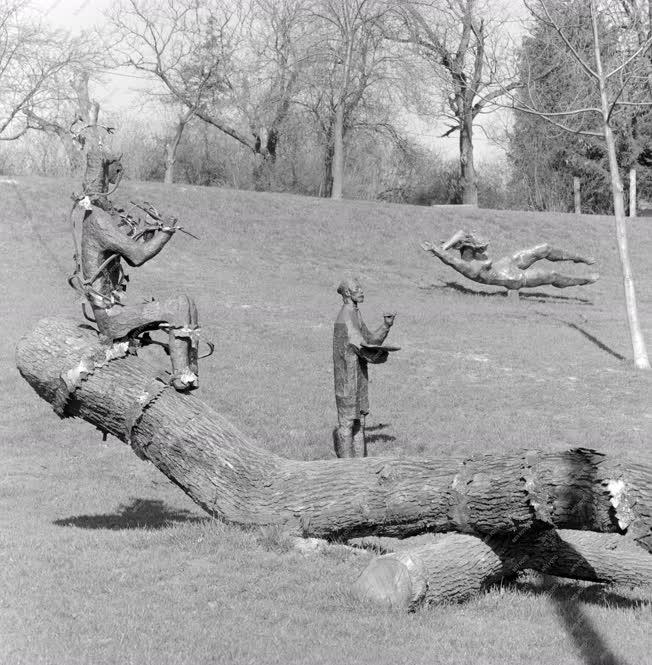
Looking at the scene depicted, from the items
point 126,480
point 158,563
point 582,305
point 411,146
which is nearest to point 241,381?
point 126,480

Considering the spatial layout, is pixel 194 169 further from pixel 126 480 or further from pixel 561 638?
pixel 561 638

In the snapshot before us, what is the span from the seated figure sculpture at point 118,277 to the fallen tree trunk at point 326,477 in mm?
240

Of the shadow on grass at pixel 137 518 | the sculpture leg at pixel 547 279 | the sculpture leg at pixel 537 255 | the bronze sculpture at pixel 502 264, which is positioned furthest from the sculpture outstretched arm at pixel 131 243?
the sculpture leg at pixel 547 279

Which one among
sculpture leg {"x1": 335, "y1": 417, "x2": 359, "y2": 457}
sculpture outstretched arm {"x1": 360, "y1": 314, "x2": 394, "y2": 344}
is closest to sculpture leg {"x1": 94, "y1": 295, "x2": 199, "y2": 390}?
sculpture outstretched arm {"x1": 360, "y1": 314, "x2": 394, "y2": 344}

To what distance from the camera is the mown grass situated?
18.5 ft

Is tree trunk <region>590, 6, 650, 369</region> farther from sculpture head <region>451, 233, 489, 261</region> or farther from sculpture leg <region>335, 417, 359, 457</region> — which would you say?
sculpture leg <region>335, 417, 359, 457</region>

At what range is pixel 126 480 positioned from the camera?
442 inches

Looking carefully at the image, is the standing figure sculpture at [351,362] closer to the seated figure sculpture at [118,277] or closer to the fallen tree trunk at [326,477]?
the seated figure sculpture at [118,277]

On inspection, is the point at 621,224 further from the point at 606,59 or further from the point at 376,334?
the point at 376,334

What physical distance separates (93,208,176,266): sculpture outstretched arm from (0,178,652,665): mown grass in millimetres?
2319

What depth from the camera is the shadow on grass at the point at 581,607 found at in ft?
17.9

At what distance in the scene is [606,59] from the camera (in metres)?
19.8

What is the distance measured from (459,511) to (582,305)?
2075cm

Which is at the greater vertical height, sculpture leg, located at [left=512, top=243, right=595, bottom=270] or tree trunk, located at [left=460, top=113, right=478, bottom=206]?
tree trunk, located at [left=460, top=113, right=478, bottom=206]
